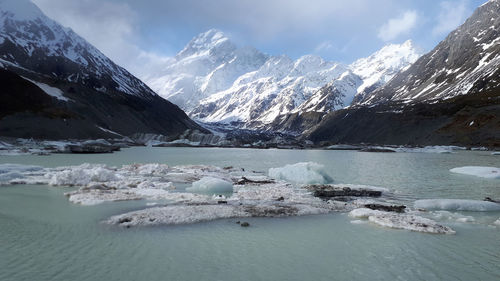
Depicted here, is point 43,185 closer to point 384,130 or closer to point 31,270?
point 31,270

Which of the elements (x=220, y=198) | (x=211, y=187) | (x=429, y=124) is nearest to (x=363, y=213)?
(x=220, y=198)

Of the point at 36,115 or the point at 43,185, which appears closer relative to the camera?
the point at 43,185

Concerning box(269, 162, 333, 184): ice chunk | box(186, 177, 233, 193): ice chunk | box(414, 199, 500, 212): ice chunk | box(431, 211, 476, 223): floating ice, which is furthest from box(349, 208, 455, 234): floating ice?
box(269, 162, 333, 184): ice chunk

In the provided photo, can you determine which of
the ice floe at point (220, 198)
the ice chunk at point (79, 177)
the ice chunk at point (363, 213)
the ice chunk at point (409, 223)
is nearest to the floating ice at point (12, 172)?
the ice floe at point (220, 198)

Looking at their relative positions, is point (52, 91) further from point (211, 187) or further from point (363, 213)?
point (363, 213)

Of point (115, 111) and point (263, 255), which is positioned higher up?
point (115, 111)

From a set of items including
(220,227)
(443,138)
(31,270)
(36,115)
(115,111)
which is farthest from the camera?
(115,111)

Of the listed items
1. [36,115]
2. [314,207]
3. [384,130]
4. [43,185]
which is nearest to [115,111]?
[36,115]
